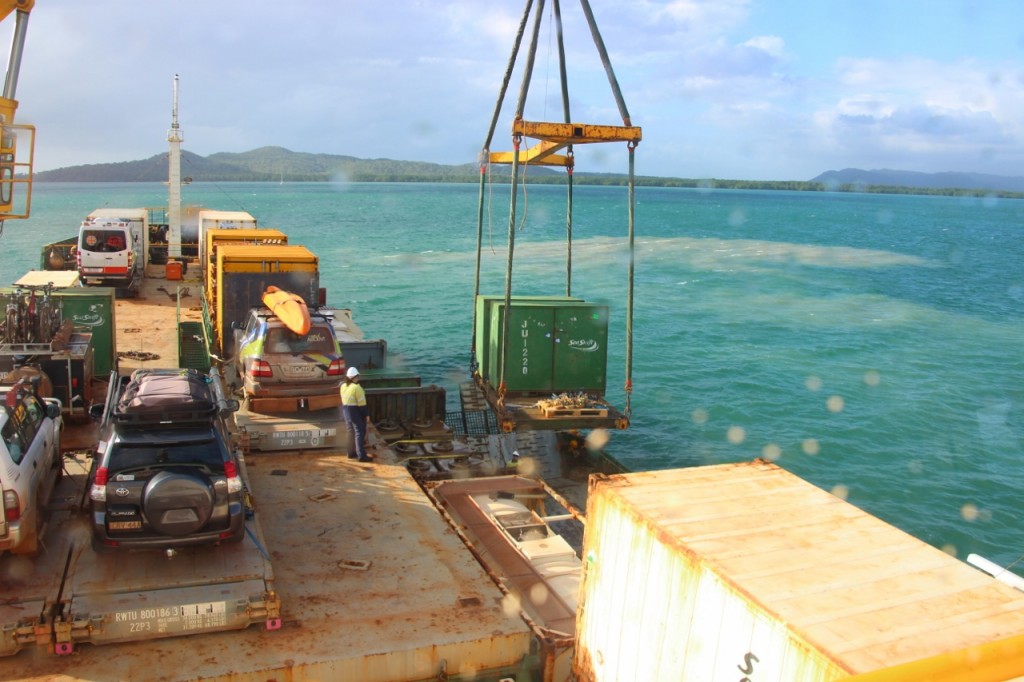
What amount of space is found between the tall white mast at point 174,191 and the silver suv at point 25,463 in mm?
27660

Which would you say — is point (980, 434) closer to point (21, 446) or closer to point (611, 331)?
point (611, 331)

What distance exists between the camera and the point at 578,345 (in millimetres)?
19531

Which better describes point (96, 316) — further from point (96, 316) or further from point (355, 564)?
point (355, 564)

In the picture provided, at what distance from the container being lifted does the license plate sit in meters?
9.46

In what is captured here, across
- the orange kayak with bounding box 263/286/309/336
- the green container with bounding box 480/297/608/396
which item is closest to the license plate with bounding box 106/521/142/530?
the orange kayak with bounding box 263/286/309/336

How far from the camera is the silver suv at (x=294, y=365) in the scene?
13.5 m

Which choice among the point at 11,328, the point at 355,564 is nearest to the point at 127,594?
the point at 355,564

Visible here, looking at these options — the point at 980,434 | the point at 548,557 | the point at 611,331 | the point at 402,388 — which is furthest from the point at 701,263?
the point at 548,557

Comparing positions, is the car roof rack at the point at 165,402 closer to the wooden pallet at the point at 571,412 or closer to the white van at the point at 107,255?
the wooden pallet at the point at 571,412

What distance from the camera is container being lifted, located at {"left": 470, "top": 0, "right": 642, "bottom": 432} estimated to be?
54.8 feet

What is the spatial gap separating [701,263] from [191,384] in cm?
6958

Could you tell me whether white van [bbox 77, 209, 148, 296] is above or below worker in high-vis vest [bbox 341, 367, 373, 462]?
above

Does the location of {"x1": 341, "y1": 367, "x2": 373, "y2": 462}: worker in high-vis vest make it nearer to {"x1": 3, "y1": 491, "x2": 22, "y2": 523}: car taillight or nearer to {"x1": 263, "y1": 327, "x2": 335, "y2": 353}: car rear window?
{"x1": 263, "y1": 327, "x2": 335, "y2": 353}: car rear window

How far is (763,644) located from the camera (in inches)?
224
